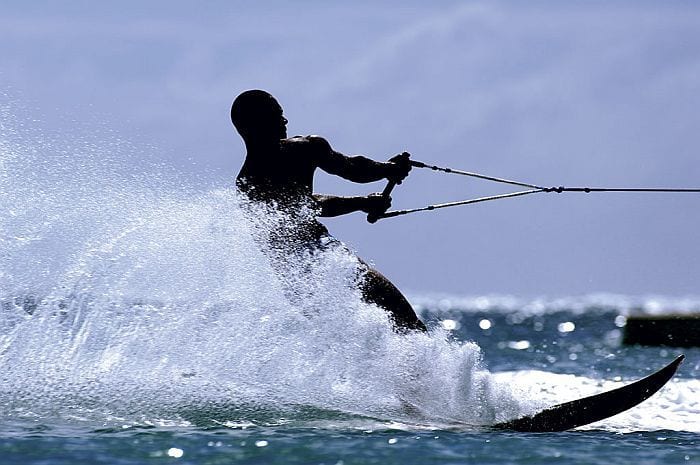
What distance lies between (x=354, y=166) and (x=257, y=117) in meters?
0.91

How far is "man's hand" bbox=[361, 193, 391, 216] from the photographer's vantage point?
10.5 meters

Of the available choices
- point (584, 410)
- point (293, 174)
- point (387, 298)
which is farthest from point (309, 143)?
point (584, 410)

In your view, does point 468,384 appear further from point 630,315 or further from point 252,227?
point 630,315

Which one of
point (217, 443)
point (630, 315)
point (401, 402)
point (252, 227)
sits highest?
point (630, 315)

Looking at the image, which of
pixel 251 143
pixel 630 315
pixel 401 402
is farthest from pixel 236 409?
pixel 630 315

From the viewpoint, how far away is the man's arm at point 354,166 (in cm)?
1007

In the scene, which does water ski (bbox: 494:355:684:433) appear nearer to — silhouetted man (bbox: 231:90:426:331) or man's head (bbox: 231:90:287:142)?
silhouetted man (bbox: 231:90:426:331)

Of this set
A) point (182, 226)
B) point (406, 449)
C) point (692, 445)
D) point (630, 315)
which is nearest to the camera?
point (406, 449)

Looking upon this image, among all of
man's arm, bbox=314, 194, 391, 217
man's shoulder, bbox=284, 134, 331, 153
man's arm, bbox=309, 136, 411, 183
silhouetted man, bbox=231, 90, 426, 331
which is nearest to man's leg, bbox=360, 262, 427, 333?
silhouetted man, bbox=231, 90, 426, 331

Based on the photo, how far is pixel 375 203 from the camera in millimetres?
10461

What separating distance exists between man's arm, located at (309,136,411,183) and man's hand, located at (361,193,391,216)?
0.50 ft

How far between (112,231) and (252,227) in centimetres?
148

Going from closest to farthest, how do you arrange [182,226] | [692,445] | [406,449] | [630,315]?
[406,449] < [692,445] < [182,226] < [630,315]

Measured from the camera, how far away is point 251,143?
9992 mm
